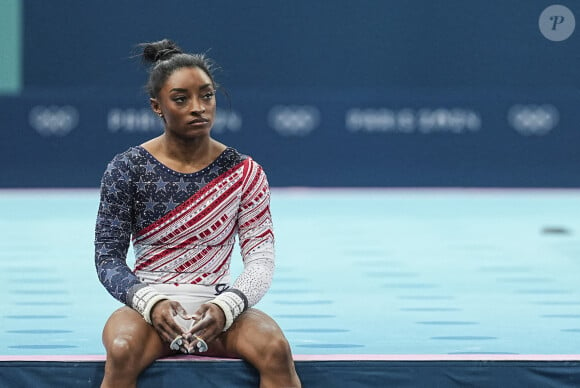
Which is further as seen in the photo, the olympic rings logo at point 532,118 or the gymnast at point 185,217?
the olympic rings logo at point 532,118

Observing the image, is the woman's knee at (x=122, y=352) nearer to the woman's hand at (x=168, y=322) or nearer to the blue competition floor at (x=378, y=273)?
the woman's hand at (x=168, y=322)

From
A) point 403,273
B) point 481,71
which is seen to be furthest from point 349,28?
point 403,273

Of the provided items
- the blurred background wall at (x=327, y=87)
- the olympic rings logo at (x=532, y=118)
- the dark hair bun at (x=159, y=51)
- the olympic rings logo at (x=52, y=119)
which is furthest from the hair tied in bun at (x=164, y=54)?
the olympic rings logo at (x=532, y=118)

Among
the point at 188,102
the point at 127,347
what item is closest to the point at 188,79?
the point at 188,102

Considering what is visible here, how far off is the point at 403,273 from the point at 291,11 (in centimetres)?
427

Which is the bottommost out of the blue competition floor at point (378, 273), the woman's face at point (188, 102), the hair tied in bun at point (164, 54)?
the blue competition floor at point (378, 273)

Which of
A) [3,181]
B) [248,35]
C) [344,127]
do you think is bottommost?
[3,181]

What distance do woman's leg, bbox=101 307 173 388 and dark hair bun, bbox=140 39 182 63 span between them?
2.20 feet

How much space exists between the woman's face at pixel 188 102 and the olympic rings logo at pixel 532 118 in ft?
21.2

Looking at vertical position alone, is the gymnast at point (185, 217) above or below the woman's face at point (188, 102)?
below

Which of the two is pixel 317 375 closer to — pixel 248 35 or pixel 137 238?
pixel 137 238

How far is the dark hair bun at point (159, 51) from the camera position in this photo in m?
3.18

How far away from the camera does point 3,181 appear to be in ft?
30.2

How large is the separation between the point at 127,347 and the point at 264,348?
0.33 metres
